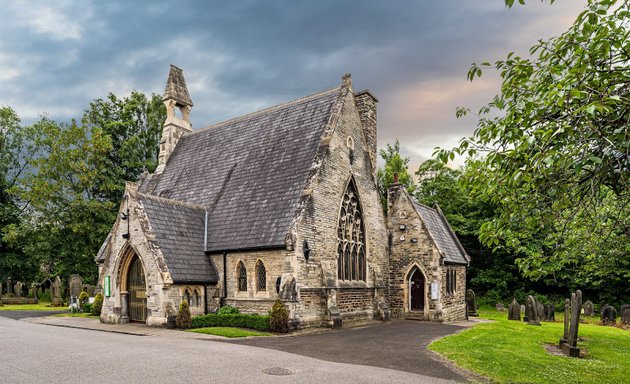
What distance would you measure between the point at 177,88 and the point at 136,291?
53.2ft

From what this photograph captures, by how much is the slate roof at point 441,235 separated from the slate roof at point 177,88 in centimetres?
1740

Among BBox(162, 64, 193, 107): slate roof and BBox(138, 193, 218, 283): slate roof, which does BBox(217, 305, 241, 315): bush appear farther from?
BBox(162, 64, 193, 107): slate roof

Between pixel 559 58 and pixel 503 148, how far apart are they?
5.56 feet

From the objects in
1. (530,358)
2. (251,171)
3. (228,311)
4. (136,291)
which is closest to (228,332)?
(228,311)

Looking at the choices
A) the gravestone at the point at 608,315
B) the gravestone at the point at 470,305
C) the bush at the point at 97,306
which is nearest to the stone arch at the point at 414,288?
the gravestone at the point at 470,305

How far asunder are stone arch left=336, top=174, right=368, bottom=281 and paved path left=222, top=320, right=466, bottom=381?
3.50 m

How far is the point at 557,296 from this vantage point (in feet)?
131

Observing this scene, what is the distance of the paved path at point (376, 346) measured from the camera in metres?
11.6

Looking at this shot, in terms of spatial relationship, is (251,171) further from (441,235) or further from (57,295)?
(57,295)

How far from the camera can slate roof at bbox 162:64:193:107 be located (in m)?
31.3

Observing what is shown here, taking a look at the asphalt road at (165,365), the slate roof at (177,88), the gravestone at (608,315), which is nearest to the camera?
the asphalt road at (165,365)

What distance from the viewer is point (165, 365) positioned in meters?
10.7

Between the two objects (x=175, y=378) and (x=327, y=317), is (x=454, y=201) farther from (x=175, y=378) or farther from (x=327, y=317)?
(x=175, y=378)

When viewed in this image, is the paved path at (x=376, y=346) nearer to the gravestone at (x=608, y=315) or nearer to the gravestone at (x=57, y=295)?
the gravestone at (x=608, y=315)
